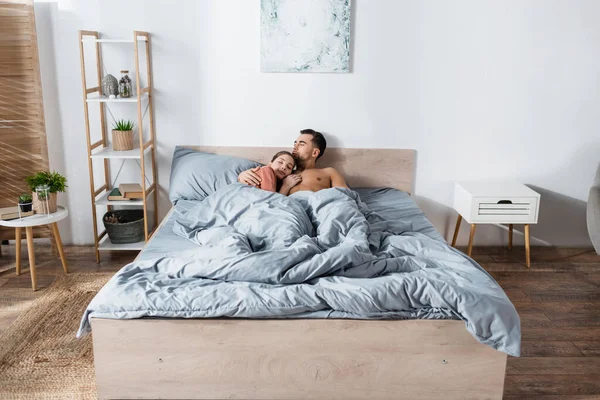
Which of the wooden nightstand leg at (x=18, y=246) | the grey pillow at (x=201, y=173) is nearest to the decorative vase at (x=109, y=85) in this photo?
the grey pillow at (x=201, y=173)

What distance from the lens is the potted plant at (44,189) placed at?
3211 millimetres

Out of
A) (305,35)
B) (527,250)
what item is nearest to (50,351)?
(305,35)

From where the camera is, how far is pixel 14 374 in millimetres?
2398

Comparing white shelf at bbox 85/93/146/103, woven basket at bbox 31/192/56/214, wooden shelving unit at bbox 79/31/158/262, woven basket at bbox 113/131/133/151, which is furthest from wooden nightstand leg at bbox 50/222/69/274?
white shelf at bbox 85/93/146/103

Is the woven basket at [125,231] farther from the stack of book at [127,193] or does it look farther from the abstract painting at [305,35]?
the abstract painting at [305,35]

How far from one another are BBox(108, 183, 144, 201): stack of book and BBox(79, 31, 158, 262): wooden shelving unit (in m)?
0.03

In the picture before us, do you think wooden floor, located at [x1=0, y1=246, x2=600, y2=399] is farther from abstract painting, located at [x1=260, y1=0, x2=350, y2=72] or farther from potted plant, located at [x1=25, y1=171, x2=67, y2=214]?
abstract painting, located at [x1=260, y1=0, x2=350, y2=72]

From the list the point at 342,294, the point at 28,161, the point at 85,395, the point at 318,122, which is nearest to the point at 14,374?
the point at 85,395

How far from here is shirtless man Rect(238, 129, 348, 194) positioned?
3.30m

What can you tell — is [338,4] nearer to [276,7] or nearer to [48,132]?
[276,7]

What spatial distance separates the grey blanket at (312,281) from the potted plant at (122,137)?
1.20 m

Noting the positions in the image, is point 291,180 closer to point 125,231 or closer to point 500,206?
point 125,231

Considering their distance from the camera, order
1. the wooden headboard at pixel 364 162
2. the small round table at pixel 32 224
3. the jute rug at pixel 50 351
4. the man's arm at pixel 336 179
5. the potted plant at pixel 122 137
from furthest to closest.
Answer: the wooden headboard at pixel 364 162
the potted plant at pixel 122 137
the man's arm at pixel 336 179
the small round table at pixel 32 224
the jute rug at pixel 50 351

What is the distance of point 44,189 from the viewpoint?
10.5 ft
